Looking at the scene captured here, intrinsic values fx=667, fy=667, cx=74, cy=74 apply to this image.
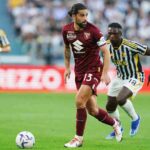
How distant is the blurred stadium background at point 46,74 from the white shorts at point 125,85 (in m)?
0.81

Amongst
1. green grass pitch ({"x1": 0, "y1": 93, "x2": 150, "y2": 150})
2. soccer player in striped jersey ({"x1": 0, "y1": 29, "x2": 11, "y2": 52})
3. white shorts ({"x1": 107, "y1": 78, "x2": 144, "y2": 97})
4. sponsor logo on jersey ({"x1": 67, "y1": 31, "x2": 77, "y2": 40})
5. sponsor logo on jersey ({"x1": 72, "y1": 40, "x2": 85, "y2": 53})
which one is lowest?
green grass pitch ({"x1": 0, "y1": 93, "x2": 150, "y2": 150})

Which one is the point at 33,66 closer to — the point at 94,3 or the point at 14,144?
the point at 94,3

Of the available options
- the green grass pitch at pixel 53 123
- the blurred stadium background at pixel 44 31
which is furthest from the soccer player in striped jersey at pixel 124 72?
the blurred stadium background at pixel 44 31

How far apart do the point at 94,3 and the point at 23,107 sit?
A: 10480 mm

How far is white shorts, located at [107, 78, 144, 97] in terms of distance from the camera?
41.1 feet

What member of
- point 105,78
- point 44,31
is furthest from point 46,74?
point 105,78

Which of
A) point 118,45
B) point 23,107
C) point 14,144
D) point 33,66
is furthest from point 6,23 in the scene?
point 14,144

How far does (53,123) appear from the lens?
563 inches

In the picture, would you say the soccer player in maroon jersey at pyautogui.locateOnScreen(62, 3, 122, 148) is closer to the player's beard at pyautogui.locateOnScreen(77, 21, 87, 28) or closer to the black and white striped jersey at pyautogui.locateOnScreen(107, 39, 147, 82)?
the player's beard at pyautogui.locateOnScreen(77, 21, 87, 28)

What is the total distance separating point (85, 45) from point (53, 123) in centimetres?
405

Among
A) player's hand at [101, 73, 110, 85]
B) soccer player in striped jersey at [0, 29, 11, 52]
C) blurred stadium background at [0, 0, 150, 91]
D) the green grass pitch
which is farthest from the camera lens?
blurred stadium background at [0, 0, 150, 91]

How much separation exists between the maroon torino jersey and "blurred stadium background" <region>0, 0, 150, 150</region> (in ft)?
4.18

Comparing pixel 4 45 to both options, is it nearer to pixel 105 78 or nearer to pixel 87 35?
pixel 87 35

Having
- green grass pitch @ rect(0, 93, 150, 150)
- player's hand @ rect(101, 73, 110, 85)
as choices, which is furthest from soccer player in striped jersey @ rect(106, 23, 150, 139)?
player's hand @ rect(101, 73, 110, 85)
